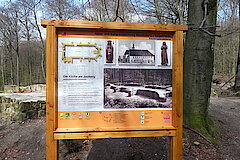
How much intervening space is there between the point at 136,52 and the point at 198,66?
7.25 feet

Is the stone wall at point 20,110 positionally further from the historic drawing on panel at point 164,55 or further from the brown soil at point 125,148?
the historic drawing on panel at point 164,55

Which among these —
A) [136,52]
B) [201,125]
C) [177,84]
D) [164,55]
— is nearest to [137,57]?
[136,52]

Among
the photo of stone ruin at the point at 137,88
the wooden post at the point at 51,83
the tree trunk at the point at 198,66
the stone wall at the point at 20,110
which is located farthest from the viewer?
the stone wall at the point at 20,110

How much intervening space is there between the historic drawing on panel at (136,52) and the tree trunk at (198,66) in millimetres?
2014

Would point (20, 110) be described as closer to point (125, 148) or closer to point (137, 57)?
point (125, 148)

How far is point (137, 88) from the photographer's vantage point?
6.53 ft

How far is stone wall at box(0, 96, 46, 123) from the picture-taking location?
17.1 feet

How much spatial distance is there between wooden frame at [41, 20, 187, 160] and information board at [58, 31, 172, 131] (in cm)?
6

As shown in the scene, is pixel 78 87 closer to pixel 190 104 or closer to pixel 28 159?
pixel 28 159

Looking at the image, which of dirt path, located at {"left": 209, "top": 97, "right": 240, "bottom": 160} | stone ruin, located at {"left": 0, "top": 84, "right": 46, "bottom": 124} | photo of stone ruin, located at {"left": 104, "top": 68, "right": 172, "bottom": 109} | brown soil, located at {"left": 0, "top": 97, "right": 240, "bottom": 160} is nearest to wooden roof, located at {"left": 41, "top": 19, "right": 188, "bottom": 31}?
photo of stone ruin, located at {"left": 104, "top": 68, "right": 172, "bottom": 109}

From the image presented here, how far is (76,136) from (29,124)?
12.9 feet

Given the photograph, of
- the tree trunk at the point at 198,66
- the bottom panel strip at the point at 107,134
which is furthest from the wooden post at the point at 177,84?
the tree trunk at the point at 198,66

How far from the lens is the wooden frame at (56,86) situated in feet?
6.08

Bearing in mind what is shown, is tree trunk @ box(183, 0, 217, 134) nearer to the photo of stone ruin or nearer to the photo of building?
the photo of stone ruin
